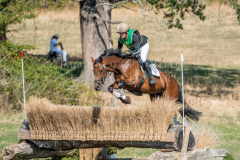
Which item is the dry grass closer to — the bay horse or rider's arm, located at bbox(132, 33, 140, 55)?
the bay horse

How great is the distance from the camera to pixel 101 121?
16.8 ft

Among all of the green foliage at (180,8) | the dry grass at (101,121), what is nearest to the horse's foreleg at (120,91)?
the dry grass at (101,121)

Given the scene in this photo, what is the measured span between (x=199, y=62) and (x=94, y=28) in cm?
1037

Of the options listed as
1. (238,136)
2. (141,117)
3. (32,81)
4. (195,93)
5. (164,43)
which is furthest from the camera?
(164,43)

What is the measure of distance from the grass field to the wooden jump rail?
1.23 meters

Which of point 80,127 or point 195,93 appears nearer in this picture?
point 80,127

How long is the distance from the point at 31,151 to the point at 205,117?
6.47m

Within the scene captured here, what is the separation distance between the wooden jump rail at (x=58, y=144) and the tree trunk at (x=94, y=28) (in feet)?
22.9

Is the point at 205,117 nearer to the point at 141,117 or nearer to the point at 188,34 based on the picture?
the point at 141,117

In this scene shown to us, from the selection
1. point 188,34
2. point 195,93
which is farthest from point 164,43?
point 195,93

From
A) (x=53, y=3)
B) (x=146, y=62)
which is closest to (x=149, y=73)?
(x=146, y=62)

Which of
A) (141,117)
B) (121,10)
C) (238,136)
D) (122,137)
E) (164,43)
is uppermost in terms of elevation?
(121,10)

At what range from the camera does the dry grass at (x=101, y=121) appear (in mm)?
5043

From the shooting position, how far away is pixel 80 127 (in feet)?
17.2
